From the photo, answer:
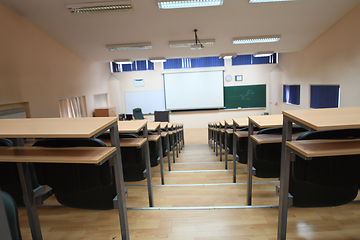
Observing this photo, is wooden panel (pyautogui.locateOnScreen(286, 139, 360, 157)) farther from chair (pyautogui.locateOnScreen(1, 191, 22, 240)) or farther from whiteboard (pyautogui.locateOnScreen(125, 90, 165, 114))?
whiteboard (pyautogui.locateOnScreen(125, 90, 165, 114))

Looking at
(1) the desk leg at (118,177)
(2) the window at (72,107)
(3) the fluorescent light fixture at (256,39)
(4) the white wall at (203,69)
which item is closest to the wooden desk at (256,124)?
(1) the desk leg at (118,177)

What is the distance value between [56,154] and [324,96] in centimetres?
781

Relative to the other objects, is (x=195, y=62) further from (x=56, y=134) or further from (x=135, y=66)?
(x=56, y=134)

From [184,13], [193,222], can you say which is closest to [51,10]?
[184,13]

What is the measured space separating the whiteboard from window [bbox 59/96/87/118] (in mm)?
2972

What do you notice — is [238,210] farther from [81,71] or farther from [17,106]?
[81,71]

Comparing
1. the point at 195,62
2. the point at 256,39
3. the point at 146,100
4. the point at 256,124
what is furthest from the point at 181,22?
the point at 146,100

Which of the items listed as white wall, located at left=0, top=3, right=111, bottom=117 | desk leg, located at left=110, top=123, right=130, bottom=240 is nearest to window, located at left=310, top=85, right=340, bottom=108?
desk leg, located at left=110, top=123, right=130, bottom=240

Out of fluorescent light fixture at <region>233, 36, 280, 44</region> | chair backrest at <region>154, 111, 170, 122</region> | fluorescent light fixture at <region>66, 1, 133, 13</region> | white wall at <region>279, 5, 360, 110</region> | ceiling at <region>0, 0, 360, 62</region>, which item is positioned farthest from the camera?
chair backrest at <region>154, 111, 170, 122</region>

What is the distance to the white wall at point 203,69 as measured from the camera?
412 inches

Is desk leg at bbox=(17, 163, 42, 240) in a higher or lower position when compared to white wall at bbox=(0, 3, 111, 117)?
lower

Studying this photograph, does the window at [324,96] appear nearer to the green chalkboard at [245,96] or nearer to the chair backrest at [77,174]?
the green chalkboard at [245,96]

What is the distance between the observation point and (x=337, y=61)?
19.7 feet

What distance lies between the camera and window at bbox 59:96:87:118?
7.43 metres
